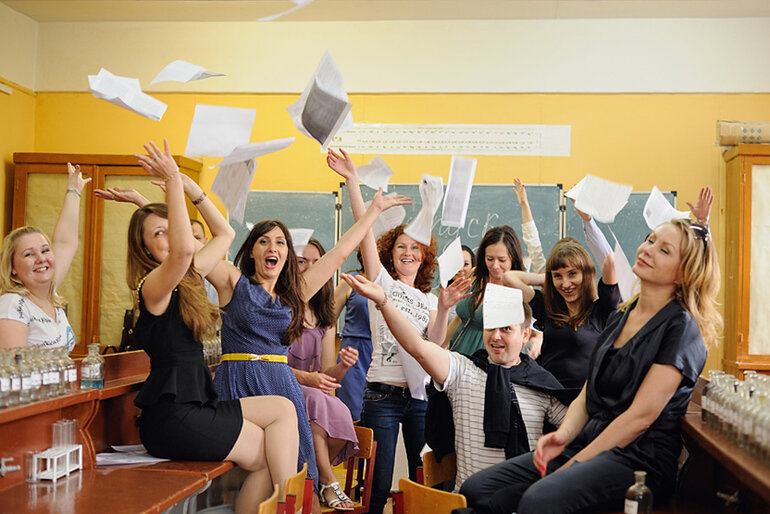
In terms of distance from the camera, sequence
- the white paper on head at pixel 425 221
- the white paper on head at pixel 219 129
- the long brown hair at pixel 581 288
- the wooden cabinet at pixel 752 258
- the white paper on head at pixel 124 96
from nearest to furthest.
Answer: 1. the white paper on head at pixel 124 96
2. the white paper on head at pixel 219 129
3. the long brown hair at pixel 581 288
4. the white paper on head at pixel 425 221
5. the wooden cabinet at pixel 752 258

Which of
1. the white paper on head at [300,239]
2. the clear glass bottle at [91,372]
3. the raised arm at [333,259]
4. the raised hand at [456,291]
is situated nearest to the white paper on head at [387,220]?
the raised arm at [333,259]

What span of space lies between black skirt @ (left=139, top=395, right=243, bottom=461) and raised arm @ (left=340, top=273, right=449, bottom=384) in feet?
2.09

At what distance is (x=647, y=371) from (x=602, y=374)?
18 cm

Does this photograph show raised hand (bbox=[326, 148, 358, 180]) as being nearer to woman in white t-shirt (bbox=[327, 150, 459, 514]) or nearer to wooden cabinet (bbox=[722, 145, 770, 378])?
woman in white t-shirt (bbox=[327, 150, 459, 514])

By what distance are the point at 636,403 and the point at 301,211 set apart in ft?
12.3

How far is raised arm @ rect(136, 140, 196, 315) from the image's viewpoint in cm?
234

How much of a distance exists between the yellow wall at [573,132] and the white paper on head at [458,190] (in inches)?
66.7

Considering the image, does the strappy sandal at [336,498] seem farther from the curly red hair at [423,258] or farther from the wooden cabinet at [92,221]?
the wooden cabinet at [92,221]

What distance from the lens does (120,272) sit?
538 cm

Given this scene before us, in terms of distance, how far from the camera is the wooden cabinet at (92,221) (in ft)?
17.6

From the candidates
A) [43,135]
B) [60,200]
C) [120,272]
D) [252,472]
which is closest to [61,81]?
[43,135]

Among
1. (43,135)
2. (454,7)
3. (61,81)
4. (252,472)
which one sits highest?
(454,7)

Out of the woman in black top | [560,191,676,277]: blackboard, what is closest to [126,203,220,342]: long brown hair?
the woman in black top

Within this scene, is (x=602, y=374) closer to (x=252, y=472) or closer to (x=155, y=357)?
(x=252, y=472)
